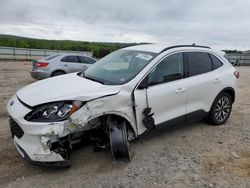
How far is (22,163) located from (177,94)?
8.79 ft

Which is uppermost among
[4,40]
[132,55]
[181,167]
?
[4,40]

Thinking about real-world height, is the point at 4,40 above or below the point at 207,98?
above

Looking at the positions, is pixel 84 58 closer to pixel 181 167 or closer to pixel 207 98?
pixel 207 98

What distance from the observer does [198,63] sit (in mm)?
4910

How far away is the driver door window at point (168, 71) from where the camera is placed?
411 centimetres

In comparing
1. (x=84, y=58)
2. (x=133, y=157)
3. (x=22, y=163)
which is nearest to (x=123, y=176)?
(x=133, y=157)

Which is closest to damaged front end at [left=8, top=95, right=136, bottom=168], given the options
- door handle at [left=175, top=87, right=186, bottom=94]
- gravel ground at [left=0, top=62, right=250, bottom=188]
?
gravel ground at [left=0, top=62, right=250, bottom=188]

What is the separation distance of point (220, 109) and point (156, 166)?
2.44m

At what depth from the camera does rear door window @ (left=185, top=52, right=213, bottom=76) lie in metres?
4.73

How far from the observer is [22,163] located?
3.71 metres

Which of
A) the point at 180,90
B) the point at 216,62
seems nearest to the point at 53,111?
the point at 180,90

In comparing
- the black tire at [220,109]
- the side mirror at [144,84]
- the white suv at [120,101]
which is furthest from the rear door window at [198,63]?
the side mirror at [144,84]

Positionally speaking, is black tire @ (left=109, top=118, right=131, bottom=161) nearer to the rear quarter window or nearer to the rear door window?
the rear door window

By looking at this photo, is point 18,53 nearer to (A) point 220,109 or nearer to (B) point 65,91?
(A) point 220,109
